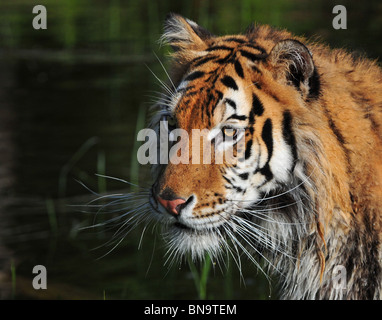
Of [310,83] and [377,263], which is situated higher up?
[310,83]

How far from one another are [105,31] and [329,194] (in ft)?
34.8

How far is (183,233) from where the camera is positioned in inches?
155

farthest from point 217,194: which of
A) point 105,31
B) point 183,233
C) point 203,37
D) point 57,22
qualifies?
point 57,22

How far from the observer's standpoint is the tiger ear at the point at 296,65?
Result: 3736 mm

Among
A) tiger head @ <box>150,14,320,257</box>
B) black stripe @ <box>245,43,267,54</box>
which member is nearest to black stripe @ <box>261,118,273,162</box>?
tiger head @ <box>150,14,320,257</box>

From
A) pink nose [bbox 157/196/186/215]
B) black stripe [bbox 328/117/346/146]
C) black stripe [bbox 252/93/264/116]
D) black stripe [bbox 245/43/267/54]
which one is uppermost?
black stripe [bbox 245/43/267/54]

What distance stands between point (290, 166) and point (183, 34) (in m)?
1.05

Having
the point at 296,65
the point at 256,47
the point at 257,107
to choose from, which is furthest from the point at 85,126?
the point at 296,65

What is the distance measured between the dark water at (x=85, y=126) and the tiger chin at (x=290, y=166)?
935 millimetres

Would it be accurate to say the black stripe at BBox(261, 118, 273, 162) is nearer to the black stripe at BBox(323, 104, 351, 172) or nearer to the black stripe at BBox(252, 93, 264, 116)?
the black stripe at BBox(252, 93, 264, 116)

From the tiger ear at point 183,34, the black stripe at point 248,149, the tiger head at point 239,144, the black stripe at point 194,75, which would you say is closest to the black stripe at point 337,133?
the tiger head at point 239,144

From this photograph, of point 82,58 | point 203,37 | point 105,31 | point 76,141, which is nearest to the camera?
point 203,37

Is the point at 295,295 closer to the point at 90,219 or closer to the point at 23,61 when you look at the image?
the point at 90,219

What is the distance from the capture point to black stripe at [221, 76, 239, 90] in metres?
3.91
